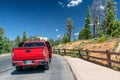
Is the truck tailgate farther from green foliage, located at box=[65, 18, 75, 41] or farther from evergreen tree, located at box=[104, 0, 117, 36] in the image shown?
green foliage, located at box=[65, 18, 75, 41]

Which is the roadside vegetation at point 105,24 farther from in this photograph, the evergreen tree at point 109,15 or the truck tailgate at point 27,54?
the truck tailgate at point 27,54

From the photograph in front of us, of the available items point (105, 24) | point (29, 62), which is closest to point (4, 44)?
point (105, 24)

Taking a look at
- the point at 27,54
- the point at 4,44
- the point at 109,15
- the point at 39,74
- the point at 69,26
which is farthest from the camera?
the point at 69,26

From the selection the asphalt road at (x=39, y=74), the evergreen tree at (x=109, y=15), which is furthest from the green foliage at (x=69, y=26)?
the asphalt road at (x=39, y=74)

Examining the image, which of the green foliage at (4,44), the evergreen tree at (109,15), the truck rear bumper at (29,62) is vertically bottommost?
the truck rear bumper at (29,62)

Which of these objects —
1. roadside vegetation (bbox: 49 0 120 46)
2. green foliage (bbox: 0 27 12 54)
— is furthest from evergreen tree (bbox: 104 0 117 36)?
green foliage (bbox: 0 27 12 54)

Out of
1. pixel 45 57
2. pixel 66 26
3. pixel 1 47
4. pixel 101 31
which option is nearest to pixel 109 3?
pixel 101 31

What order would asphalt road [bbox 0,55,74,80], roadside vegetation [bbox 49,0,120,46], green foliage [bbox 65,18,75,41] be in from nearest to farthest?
asphalt road [bbox 0,55,74,80], roadside vegetation [bbox 49,0,120,46], green foliage [bbox 65,18,75,41]

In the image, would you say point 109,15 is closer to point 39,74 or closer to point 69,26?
point 69,26

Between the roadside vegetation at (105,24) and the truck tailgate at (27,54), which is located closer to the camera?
the truck tailgate at (27,54)

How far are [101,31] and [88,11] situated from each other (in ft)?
48.7

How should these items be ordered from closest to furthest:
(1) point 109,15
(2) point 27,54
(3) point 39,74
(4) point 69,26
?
(3) point 39,74 < (2) point 27,54 < (1) point 109,15 < (4) point 69,26

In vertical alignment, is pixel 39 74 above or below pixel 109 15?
below

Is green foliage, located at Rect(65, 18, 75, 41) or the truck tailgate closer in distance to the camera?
the truck tailgate
